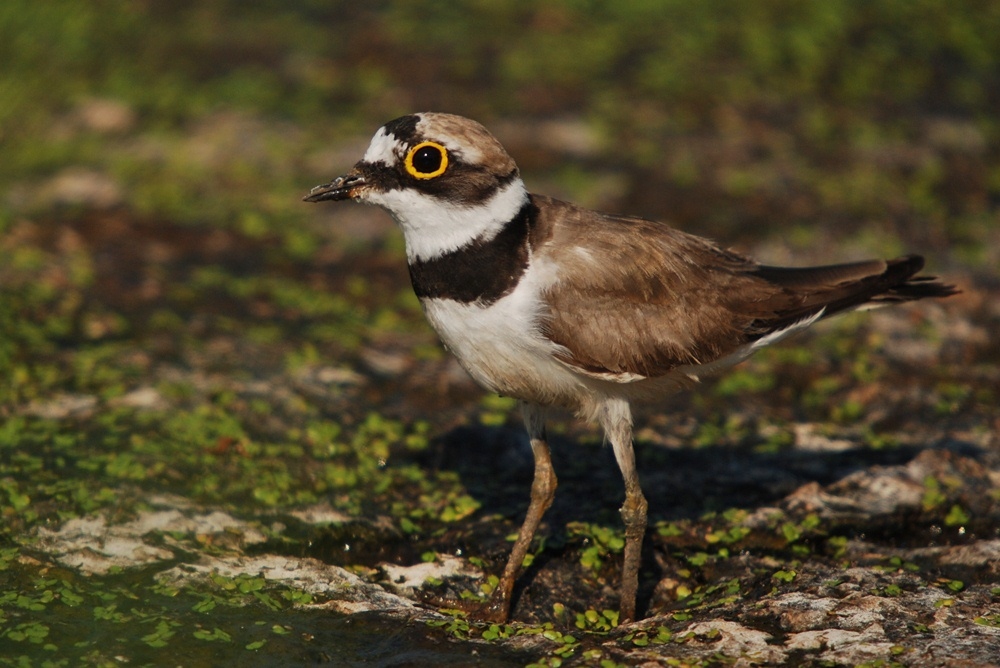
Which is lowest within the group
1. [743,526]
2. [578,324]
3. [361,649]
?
[361,649]

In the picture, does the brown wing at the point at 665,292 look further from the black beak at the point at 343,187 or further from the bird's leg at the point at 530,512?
the black beak at the point at 343,187

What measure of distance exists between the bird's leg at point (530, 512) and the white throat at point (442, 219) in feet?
3.83

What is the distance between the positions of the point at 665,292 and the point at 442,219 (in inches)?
54.0

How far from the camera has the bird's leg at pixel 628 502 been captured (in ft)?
20.2

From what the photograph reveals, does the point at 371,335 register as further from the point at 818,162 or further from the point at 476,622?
the point at 818,162

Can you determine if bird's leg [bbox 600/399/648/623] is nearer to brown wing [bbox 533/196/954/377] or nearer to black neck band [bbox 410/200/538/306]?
brown wing [bbox 533/196/954/377]

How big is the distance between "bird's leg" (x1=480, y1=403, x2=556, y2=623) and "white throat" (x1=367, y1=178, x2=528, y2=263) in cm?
117

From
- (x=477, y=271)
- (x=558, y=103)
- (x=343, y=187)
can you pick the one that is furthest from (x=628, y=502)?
(x=558, y=103)

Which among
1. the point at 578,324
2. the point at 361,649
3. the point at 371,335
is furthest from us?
the point at 371,335

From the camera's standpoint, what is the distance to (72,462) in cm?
714

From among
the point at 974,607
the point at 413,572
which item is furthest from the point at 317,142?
the point at 974,607

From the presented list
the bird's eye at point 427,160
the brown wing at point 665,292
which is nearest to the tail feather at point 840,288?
the brown wing at point 665,292

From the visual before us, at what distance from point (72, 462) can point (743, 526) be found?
4.32m

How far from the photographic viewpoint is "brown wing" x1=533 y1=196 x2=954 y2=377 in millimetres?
5973
